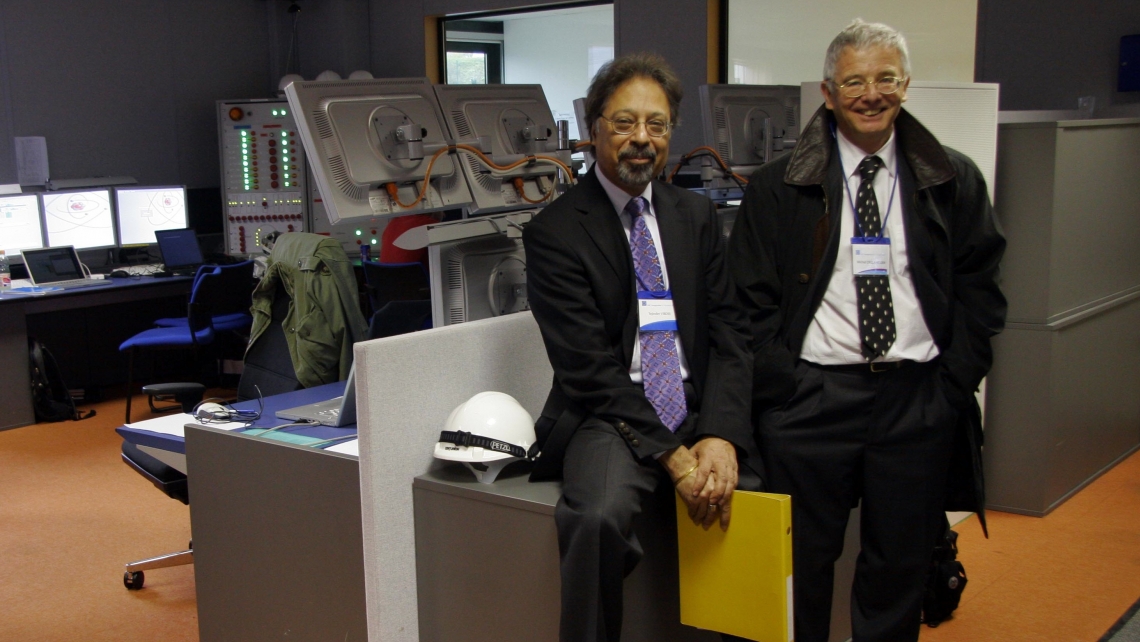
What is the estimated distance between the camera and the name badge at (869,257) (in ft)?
6.52

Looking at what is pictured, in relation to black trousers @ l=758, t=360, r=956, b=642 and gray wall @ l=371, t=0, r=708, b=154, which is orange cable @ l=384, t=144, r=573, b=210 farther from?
gray wall @ l=371, t=0, r=708, b=154

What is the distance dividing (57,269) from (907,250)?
5.27m

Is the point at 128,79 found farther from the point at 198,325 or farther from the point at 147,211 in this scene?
the point at 198,325

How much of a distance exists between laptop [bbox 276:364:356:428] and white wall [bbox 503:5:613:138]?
15.9 feet

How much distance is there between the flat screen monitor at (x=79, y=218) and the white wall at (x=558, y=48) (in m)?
3.08

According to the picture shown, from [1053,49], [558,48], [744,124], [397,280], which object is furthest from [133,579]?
[558,48]

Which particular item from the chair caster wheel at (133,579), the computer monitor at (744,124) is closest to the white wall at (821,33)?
the computer monitor at (744,124)

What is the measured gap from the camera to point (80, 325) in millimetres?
6148

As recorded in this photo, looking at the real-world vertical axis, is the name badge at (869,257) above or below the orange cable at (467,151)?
below

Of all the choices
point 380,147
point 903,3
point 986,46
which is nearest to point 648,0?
point 903,3

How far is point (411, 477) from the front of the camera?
7.09 ft

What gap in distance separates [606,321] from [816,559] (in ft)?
2.18

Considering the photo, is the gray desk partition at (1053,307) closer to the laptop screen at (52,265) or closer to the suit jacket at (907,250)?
the suit jacket at (907,250)

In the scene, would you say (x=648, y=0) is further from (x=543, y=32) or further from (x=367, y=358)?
(x=367, y=358)
